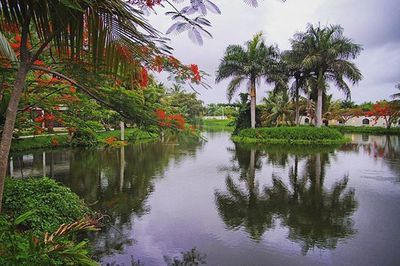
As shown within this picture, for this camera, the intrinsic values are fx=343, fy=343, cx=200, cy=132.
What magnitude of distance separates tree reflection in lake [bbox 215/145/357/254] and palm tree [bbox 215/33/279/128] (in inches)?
589

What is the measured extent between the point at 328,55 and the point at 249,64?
226 inches

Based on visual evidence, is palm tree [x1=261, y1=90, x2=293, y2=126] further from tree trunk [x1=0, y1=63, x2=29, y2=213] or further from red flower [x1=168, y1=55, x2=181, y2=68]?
tree trunk [x1=0, y1=63, x2=29, y2=213]

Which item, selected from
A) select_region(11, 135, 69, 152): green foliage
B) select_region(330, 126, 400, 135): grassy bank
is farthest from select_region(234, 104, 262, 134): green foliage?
select_region(330, 126, 400, 135): grassy bank

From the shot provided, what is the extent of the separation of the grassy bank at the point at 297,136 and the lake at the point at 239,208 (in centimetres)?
925

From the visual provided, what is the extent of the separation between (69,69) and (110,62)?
4.20 ft

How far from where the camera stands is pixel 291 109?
38.2m

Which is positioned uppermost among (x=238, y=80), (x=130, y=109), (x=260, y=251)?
(x=238, y=80)

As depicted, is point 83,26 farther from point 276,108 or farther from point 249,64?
point 276,108

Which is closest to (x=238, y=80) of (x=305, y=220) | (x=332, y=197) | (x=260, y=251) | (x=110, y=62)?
(x=332, y=197)

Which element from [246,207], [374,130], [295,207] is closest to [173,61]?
[246,207]

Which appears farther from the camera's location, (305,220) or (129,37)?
(305,220)

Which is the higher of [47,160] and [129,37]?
[129,37]

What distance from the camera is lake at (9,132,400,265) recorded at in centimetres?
549

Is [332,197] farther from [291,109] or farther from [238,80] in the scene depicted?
[291,109]
